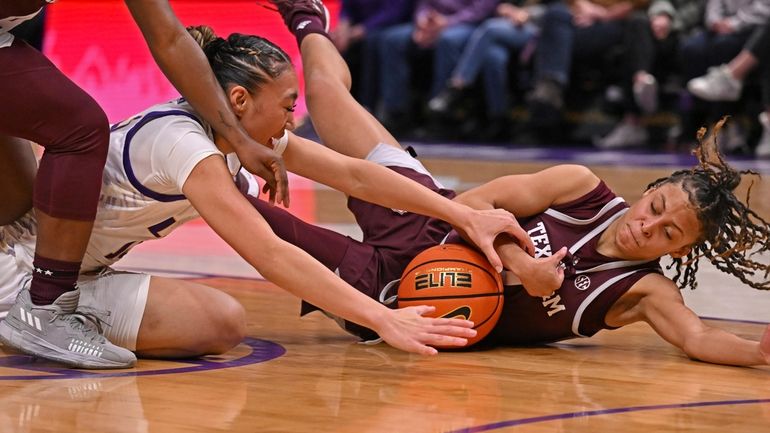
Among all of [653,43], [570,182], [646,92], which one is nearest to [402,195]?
[570,182]

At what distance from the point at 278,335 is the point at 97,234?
2.78ft

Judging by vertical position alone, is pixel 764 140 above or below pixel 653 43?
below

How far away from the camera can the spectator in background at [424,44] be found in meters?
13.6

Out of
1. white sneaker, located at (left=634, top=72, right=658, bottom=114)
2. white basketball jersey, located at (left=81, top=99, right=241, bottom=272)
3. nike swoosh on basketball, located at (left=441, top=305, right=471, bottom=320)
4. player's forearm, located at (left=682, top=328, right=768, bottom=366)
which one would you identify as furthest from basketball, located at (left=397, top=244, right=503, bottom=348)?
white sneaker, located at (left=634, top=72, right=658, bottom=114)

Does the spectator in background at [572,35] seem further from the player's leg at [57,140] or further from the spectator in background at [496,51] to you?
the player's leg at [57,140]

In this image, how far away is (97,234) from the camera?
4223 mm

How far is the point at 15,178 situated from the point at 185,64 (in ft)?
2.61

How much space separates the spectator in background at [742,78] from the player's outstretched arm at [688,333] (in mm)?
7565

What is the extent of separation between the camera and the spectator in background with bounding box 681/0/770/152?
462 inches

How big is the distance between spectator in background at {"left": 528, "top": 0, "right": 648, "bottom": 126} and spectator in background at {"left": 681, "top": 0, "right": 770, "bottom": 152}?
2.44ft

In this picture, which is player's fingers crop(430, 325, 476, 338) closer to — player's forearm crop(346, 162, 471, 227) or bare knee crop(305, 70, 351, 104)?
player's forearm crop(346, 162, 471, 227)

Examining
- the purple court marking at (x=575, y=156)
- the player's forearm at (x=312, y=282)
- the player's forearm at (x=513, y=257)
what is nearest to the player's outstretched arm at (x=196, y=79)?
the player's forearm at (x=312, y=282)

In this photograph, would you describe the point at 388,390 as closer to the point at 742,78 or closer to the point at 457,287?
the point at 457,287

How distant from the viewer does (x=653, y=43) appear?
1242 cm
